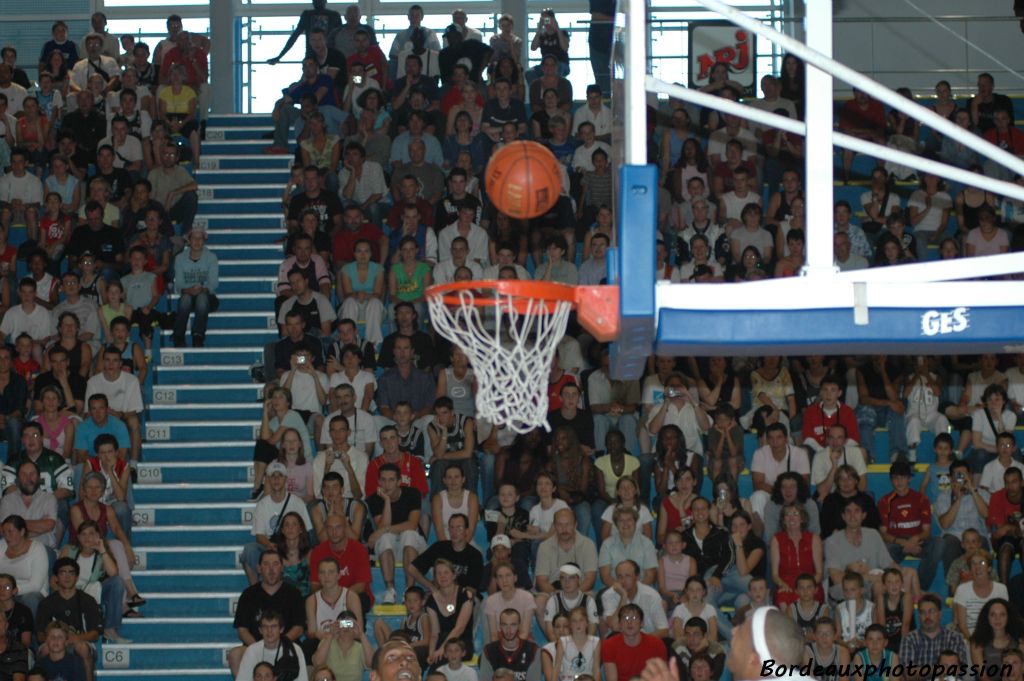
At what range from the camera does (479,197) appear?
15289 millimetres

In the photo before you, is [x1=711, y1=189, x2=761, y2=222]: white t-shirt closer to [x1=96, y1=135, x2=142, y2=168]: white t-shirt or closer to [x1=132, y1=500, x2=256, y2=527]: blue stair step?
[x1=132, y1=500, x2=256, y2=527]: blue stair step

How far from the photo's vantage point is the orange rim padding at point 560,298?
6.54 metres

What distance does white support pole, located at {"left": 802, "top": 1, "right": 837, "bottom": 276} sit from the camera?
646 cm

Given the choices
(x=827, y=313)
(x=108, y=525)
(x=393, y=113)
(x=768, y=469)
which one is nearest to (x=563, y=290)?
(x=827, y=313)

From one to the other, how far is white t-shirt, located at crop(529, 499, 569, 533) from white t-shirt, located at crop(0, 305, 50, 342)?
4.90 meters

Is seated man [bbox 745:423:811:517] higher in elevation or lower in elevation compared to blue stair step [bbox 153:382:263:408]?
lower

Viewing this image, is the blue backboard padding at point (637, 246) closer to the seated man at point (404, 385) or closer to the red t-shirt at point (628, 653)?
the red t-shirt at point (628, 653)

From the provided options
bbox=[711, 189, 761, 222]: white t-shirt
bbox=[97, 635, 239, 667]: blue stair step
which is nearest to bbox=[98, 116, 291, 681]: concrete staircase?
bbox=[97, 635, 239, 667]: blue stair step

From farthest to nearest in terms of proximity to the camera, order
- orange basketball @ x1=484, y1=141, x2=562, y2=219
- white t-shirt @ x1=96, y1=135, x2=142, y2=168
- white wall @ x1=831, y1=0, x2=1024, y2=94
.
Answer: white wall @ x1=831, y1=0, x2=1024, y2=94 → white t-shirt @ x1=96, y1=135, x2=142, y2=168 → orange basketball @ x1=484, y1=141, x2=562, y2=219

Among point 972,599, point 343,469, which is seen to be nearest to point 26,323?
point 343,469

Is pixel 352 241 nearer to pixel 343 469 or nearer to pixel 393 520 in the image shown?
pixel 343 469

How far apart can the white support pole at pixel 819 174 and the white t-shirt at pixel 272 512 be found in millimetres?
6968

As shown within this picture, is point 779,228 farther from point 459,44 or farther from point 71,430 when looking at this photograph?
point 71,430

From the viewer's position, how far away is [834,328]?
21.0 feet
